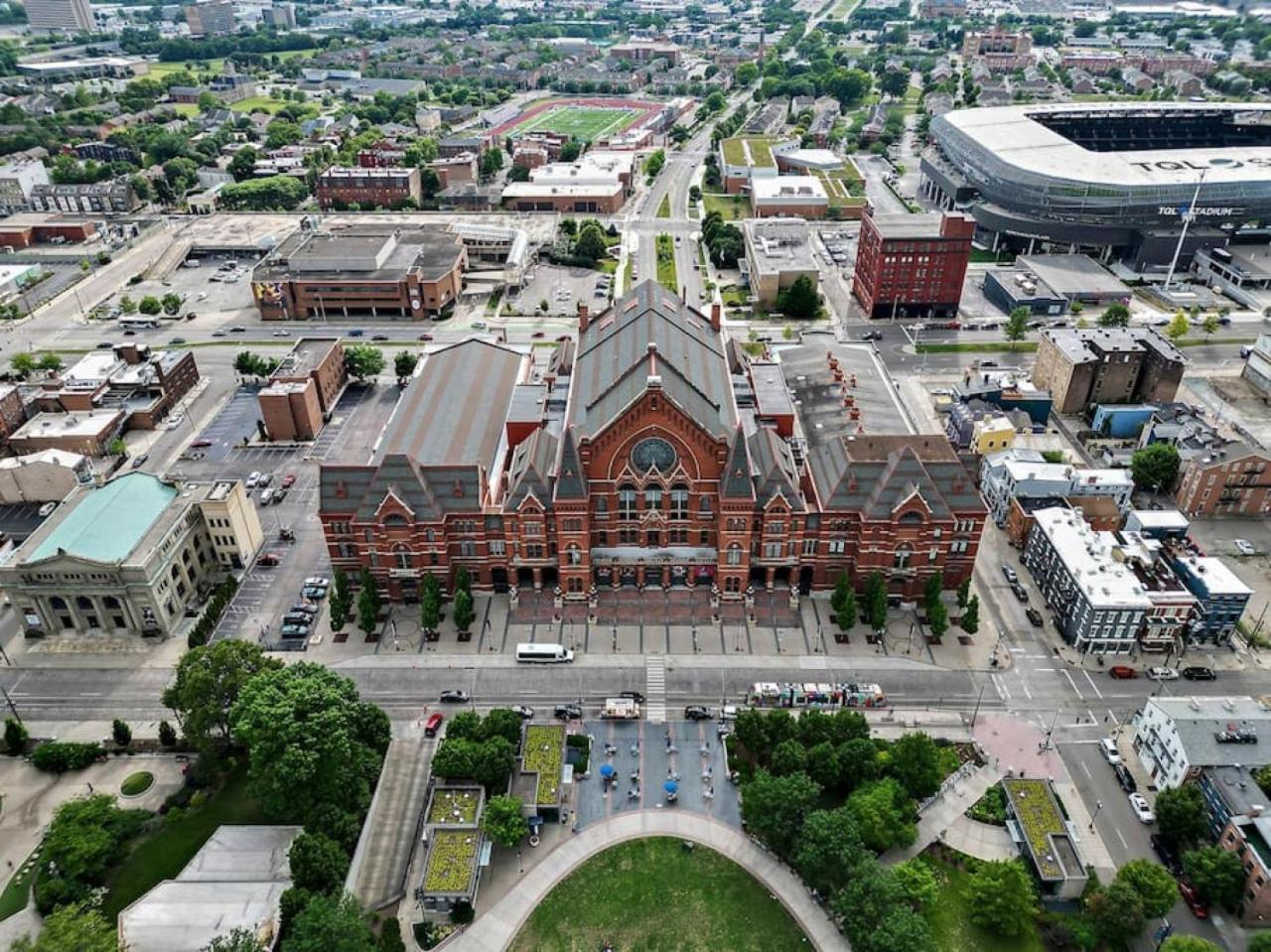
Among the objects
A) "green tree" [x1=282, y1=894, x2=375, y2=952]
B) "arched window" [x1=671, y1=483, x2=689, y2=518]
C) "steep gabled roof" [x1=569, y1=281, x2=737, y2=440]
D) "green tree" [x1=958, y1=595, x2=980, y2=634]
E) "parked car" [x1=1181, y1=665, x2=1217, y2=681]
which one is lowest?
"parked car" [x1=1181, y1=665, x2=1217, y2=681]

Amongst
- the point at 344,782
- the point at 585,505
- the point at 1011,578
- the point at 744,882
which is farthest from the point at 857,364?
the point at 344,782

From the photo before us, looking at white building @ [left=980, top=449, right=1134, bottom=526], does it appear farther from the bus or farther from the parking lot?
the bus

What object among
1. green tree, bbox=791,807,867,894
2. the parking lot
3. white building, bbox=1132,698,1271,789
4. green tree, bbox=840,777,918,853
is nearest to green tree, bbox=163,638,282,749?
the parking lot

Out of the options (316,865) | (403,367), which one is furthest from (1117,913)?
(403,367)

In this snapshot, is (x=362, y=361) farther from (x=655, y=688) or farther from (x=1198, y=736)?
(x=1198, y=736)

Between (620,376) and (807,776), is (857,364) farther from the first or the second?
(807,776)

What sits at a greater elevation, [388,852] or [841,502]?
[841,502]
